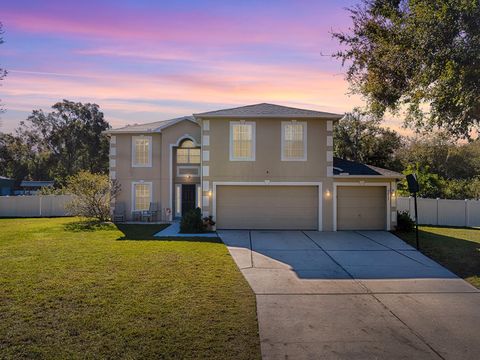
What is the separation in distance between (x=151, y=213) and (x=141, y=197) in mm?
1110

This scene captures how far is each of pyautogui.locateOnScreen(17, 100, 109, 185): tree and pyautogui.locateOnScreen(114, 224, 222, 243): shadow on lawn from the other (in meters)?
29.3

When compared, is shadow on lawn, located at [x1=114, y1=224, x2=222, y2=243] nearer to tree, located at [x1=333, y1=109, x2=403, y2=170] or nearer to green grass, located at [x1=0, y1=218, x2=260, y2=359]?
green grass, located at [x1=0, y1=218, x2=260, y2=359]

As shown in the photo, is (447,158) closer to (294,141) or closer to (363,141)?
(363,141)

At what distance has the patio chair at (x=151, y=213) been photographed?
1964cm

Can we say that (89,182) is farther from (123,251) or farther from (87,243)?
(123,251)

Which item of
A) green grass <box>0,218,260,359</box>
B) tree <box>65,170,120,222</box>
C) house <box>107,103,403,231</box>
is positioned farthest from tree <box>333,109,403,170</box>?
green grass <box>0,218,260,359</box>

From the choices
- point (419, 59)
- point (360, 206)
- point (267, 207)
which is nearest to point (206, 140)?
point (267, 207)

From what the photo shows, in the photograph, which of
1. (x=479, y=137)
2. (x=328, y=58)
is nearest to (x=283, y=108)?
(x=328, y=58)

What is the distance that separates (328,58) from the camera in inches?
530

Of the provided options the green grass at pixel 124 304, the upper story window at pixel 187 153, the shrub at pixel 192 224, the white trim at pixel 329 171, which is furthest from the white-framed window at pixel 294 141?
the green grass at pixel 124 304

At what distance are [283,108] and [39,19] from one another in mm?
10182

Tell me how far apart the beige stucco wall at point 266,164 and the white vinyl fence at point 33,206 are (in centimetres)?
1226

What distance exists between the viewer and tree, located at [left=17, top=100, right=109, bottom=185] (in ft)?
146

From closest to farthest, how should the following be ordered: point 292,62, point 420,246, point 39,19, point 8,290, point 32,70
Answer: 1. point 8,290
2. point 39,19
3. point 420,246
4. point 292,62
5. point 32,70
